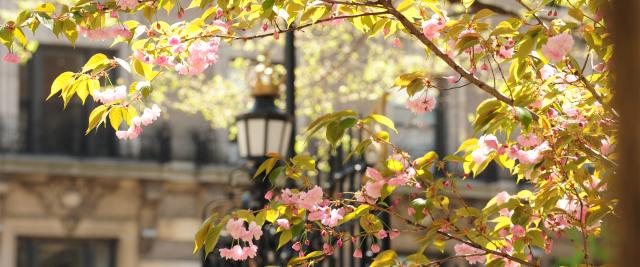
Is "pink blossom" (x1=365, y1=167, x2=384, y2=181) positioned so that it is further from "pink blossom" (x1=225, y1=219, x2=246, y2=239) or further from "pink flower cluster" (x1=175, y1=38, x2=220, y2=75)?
"pink flower cluster" (x1=175, y1=38, x2=220, y2=75)

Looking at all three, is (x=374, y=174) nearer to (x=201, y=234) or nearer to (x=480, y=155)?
(x=480, y=155)

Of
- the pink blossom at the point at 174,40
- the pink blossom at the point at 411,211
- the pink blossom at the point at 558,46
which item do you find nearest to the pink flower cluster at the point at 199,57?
the pink blossom at the point at 174,40

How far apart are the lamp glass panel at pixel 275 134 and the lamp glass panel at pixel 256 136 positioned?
0.05 metres

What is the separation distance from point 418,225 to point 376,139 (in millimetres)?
421

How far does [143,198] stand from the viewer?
2348 centimetres

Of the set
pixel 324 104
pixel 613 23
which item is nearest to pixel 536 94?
pixel 613 23

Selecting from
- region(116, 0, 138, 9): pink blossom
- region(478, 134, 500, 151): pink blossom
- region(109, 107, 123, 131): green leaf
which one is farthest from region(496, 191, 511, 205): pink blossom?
region(116, 0, 138, 9): pink blossom

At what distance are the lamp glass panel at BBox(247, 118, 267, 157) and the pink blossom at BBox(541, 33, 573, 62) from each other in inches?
233

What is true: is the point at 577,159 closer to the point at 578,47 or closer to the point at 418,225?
the point at 418,225

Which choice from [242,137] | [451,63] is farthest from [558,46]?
[242,137]

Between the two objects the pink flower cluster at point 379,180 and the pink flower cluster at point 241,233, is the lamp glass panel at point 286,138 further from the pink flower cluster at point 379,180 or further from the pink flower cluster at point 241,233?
the pink flower cluster at point 379,180

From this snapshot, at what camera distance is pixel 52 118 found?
2292cm

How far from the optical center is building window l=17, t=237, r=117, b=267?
22.5m

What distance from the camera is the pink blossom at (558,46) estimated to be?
14.4 ft
